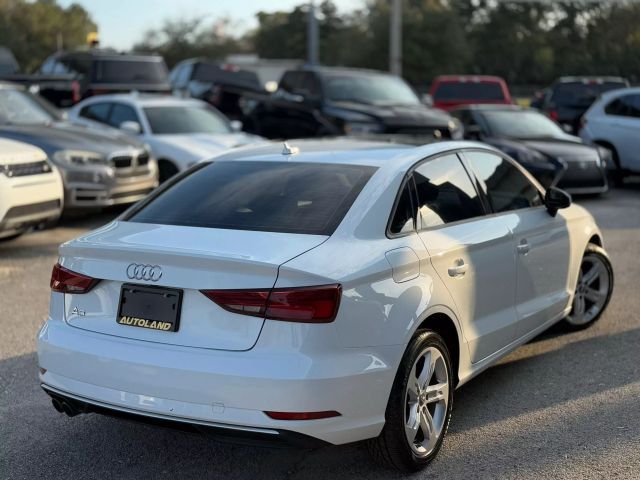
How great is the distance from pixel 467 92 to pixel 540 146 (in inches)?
317

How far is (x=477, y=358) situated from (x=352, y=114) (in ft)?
32.5

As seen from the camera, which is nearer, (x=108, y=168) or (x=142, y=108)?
(x=108, y=168)

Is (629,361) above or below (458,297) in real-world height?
below

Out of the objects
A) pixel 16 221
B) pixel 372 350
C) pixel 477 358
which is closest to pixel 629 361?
pixel 477 358

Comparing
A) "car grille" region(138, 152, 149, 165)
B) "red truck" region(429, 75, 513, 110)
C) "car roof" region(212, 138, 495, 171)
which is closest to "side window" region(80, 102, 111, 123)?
"car grille" region(138, 152, 149, 165)

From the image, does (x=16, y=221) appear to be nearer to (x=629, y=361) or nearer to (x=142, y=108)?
(x=142, y=108)

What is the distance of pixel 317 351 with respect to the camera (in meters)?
3.42

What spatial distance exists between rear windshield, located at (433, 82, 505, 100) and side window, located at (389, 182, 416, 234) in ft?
55.8

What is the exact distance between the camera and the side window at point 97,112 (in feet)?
43.2

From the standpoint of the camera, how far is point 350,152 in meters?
4.80

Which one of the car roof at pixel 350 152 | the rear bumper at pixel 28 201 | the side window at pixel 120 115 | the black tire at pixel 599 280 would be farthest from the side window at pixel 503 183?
the side window at pixel 120 115

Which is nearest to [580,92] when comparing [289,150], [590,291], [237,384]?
[590,291]

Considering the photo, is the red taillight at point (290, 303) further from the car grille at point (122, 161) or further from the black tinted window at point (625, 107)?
the black tinted window at point (625, 107)

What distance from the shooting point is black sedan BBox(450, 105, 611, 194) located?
41.2 feet
